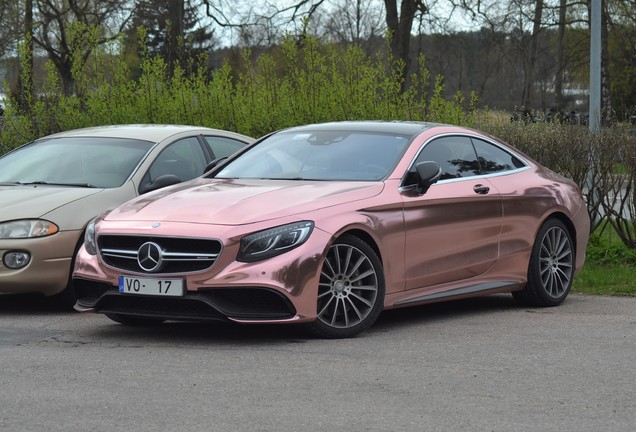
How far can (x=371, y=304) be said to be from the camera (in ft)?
26.3

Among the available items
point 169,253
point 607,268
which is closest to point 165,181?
point 169,253

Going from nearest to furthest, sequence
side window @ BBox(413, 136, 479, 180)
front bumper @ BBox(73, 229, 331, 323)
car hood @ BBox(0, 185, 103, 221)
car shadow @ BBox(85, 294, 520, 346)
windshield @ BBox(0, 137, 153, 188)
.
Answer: front bumper @ BBox(73, 229, 331, 323) < car shadow @ BBox(85, 294, 520, 346) < side window @ BBox(413, 136, 479, 180) < car hood @ BBox(0, 185, 103, 221) < windshield @ BBox(0, 137, 153, 188)

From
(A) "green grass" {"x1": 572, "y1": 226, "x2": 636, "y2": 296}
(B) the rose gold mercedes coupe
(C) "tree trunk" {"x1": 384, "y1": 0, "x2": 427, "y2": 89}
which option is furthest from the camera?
(C) "tree trunk" {"x1": 384, "y1": 0, "x2": 427, "y2": 89}

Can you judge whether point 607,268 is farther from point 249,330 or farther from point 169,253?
point 169,253

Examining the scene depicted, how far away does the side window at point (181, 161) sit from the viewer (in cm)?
1035

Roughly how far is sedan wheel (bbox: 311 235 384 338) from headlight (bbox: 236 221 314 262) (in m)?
0.29

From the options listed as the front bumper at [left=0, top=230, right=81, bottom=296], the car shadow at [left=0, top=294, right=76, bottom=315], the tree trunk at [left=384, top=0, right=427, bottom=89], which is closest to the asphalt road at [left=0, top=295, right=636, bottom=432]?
the front bumper at [left=0, top=230, right=81, bottom=296]

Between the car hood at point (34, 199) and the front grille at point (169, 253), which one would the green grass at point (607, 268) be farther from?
the front grille at point (169, 253)

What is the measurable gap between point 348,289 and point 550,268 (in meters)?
2.61

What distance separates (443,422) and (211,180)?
3993 mm

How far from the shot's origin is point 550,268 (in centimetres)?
988

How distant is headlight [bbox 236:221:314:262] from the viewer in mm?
7492

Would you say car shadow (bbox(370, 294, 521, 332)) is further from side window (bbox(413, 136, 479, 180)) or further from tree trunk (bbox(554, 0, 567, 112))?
tree trunk (bbox(554, 0, 567, 112))

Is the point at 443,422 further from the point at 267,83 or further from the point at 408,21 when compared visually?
the point at 408,21
